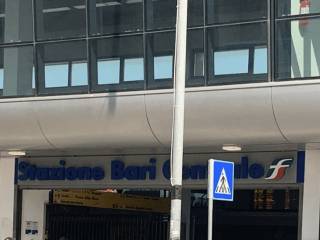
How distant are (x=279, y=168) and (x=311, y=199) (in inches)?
37.9

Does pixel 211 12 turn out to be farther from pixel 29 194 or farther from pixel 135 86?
pixel 29 194

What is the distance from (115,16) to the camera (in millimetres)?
15961

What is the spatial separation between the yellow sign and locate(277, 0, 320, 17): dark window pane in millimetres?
8039

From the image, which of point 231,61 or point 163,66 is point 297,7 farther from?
point 163,66

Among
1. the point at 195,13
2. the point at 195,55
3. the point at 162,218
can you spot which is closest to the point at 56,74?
the point at 195,55

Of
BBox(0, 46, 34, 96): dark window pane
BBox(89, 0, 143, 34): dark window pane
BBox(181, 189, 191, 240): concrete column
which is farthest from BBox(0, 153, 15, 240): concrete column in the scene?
BBox(181, 189, 191, 240): concrete column

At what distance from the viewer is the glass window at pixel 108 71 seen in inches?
627

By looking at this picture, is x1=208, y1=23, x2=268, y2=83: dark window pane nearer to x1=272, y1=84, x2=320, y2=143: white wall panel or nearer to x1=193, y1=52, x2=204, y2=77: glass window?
x1=193, y1=52, x2=204, y2=77: glass window

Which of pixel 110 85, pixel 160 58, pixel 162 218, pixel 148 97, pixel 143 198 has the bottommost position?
pixel 162 218

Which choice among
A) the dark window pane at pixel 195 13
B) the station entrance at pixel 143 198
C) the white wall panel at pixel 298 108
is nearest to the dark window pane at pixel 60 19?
the dark window pane at pixel 195 13

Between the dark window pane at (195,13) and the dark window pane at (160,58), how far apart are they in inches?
17.8

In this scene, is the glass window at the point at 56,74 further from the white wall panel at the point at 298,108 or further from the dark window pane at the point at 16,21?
the white wall panel at the point at 298,108

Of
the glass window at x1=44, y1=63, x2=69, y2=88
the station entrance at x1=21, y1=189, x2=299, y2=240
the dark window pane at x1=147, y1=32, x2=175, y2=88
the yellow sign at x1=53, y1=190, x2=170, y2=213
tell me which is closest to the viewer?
the dark window pane at x1=147, y1=32, x2=175, y2=88

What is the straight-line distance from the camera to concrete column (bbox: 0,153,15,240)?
19.0 meters
